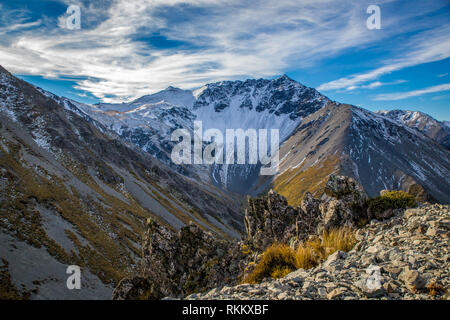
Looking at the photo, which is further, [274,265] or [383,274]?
[274,265]

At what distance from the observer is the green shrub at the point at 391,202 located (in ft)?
47.2

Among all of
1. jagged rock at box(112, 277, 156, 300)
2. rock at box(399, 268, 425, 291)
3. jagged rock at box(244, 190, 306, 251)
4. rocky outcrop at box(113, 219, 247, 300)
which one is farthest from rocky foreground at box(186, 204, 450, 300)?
jagged rock at box(244, 190, 306, 251)

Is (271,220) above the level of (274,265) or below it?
above

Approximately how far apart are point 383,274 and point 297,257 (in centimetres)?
408

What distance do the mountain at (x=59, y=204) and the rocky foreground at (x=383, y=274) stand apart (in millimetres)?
28628

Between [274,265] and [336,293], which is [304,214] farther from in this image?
[336,293]

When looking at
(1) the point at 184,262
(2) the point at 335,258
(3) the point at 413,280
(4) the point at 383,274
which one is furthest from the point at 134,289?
(3) the point at 413,280

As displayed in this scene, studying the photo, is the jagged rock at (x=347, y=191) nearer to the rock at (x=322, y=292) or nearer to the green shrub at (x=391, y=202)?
the green shrub at (x=391, y=202)

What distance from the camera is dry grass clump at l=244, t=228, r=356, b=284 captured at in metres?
10.9

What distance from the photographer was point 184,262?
17.3m

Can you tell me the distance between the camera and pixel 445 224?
9422 millimetres

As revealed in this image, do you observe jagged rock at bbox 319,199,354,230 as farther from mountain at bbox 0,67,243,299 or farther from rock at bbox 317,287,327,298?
mountain at bbox 0,67,243,299

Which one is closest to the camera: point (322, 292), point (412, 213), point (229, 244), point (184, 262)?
point (322, 292)
